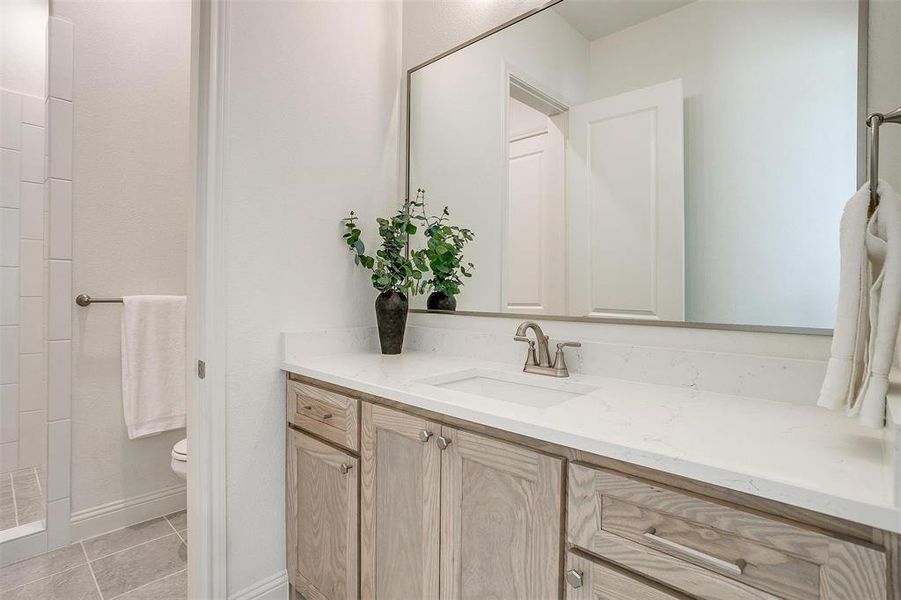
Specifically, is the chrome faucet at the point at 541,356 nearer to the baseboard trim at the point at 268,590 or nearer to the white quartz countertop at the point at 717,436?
the white quartz countertop at the point at 717,436

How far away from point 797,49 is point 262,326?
5.40 feet

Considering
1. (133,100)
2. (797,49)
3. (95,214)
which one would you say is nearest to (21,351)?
(95,214)

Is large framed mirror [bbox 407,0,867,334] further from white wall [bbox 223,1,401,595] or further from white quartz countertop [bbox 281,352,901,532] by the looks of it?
white wall [bbox 223,1,401,595]

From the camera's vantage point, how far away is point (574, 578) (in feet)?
2.53

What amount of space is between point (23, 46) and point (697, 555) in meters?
3.88

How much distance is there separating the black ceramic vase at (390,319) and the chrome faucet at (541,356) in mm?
502

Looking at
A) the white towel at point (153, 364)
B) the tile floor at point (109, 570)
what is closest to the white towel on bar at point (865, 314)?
the tile floor at point (109, 570)

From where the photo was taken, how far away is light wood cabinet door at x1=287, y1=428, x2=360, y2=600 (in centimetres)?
125

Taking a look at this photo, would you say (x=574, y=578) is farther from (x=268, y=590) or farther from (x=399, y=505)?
(x=268, y=590)

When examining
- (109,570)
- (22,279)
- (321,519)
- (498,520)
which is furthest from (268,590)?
(22,279)

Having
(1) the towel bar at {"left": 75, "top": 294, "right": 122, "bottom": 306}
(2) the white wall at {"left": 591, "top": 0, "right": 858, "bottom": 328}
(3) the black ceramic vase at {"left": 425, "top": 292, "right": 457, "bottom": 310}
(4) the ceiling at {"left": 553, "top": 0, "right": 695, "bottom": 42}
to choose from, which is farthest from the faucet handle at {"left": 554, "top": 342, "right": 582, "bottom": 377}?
(1) the towel bar at {"left": 75, "top": 294, "right": 122, "bottom": 306}

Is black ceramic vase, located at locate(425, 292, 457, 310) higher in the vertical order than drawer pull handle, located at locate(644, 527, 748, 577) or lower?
higher

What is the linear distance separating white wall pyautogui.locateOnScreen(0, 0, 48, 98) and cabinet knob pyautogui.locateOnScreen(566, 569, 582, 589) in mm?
3519

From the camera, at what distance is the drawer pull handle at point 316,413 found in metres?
1.32
